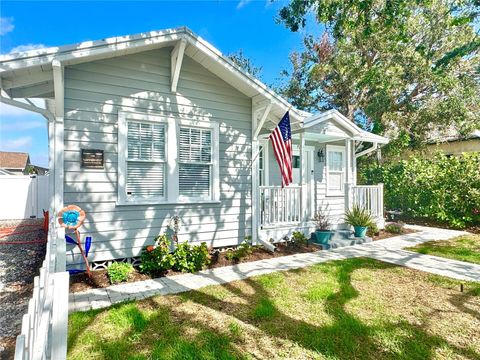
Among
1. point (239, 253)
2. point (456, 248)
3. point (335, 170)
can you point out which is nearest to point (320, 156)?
point (335, 170)

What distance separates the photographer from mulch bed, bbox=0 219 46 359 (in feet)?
10.3

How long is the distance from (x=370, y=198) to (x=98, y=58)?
8.38m

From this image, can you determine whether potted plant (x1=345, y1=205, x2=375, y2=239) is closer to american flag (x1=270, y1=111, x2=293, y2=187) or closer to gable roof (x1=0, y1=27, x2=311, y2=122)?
american flag (x1=270, y1=111, x2=293, y2=187)

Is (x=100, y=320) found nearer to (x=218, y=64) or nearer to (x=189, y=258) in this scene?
(x=189, y=258)

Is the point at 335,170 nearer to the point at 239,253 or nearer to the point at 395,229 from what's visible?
the point at 395,229

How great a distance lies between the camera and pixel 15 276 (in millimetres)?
4871

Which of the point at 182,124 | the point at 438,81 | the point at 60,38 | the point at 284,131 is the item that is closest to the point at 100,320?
the point at 182,124

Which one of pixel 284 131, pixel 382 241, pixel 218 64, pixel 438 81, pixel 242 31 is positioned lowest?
pixel 382 241

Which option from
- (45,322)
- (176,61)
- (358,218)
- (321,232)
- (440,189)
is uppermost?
(176,61)

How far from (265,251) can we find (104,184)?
366 cm

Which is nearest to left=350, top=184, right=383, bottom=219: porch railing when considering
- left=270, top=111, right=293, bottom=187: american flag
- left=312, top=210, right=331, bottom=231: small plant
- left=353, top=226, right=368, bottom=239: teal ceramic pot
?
left=353, top=226, right=368, bottom=239: teal ceramic pot

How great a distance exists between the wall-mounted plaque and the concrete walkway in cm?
203

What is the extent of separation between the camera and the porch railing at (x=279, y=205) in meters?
7.06

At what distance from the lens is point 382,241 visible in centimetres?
777
